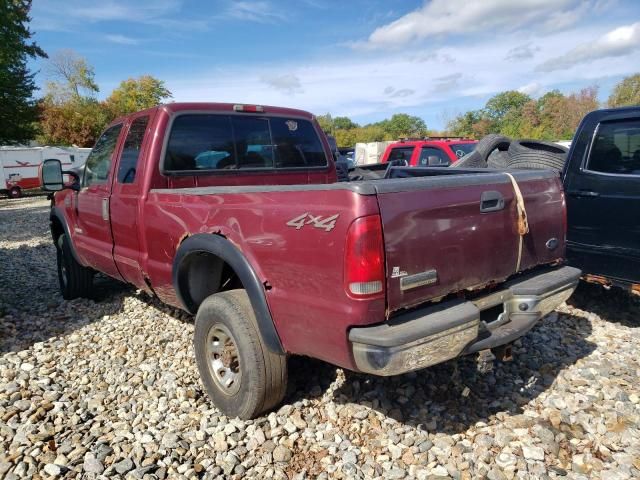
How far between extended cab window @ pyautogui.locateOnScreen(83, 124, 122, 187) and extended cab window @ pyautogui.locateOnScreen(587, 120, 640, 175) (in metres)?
4.49

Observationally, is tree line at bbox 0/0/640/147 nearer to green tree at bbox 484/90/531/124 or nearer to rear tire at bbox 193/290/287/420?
green tree at bbox 484/90/531/124

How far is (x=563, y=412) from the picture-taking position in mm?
3061

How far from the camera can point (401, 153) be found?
11.4 meters

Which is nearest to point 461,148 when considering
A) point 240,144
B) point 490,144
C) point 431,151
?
point 431,151

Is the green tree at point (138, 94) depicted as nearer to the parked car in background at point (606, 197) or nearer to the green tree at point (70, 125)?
the green tree at point (70, 125)

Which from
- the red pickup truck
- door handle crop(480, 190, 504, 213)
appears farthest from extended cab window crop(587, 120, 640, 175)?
door handle crop(480, 190, 504, 213)

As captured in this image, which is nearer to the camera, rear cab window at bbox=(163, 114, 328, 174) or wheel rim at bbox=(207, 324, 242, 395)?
wheel rim at bbox=(207, 324, 242, 395)

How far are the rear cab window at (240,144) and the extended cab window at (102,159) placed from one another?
0.91m

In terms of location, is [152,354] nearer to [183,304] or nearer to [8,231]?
[183,304]

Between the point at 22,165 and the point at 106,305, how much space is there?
2614 cm

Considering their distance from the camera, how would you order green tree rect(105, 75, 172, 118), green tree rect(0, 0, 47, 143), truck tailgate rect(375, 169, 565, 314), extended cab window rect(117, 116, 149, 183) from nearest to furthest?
1. truck tailgate rect(375, 169, 565, 314)
2. extended cab window rect(117, 116, 149, 183)
3. green tree rect(0, 0, 47, 143)
4. green tree rect(105, 75, 172, 118)

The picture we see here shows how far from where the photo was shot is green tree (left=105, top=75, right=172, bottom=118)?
159ft

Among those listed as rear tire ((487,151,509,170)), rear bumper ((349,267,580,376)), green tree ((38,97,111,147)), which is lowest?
rear bumper ((349,267,580,376))

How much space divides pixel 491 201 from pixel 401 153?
897 cm
